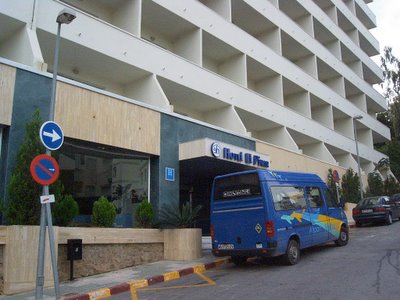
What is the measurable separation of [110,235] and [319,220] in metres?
6.59

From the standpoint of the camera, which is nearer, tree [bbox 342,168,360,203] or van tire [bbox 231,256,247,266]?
van tire [bbox 231,256,247,266]

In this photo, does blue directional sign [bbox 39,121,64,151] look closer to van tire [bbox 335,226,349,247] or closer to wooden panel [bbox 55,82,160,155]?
wooden panel [bbox 55,82,160,155]

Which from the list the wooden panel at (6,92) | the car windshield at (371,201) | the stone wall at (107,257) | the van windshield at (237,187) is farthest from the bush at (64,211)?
the car windshield at (371,201)

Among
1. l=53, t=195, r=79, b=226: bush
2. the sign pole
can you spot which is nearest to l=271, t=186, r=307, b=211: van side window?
l=53, t=195, r=79, b=226: bush

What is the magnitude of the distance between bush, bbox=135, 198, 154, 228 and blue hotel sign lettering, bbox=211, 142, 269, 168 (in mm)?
3153

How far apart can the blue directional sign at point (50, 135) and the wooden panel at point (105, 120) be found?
3243mm

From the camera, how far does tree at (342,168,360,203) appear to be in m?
30.3

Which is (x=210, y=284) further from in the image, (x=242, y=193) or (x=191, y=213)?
(x=191, y=213)

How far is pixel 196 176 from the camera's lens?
18.8 m

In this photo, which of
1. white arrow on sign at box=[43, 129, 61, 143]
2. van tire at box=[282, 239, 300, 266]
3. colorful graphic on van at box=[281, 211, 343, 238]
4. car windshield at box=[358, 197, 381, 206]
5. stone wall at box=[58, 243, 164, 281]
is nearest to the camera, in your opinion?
white arrow on sign at box=[43, 129, 61, 143]

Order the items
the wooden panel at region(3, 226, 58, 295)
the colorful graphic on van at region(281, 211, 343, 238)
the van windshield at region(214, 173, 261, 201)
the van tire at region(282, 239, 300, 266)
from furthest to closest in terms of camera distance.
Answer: the colorful graphic on van at region(281, 211, 343, 238)
the van windshield at region(214, 173, 261, 201)
the van tire at region(282, 239, 300, 266)
the wooden panel at region(3, 226, 58, 295)

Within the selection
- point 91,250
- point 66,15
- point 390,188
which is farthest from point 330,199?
point 390,188

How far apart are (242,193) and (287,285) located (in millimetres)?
3502

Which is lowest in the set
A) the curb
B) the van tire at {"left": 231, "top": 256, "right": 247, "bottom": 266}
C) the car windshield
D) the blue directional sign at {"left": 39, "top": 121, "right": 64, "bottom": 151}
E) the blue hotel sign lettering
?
the curb
